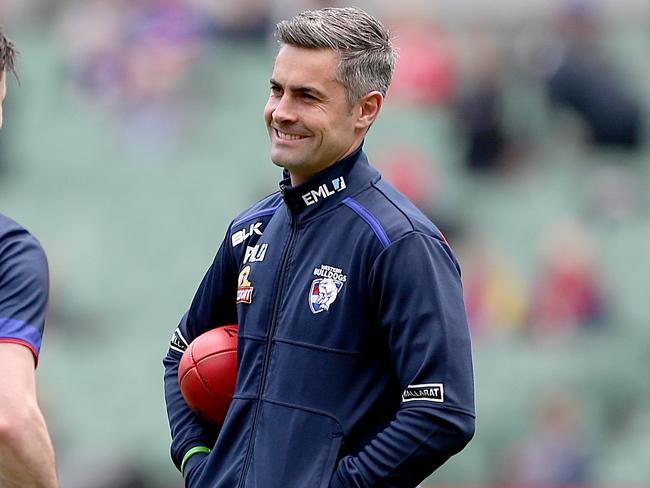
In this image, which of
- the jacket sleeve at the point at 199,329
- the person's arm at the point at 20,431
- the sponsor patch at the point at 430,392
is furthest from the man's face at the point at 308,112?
the person's arm at the point at 20,431

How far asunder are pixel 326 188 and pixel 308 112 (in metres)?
0.23

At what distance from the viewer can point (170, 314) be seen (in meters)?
11.9

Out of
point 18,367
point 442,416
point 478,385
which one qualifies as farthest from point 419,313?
point 478,385

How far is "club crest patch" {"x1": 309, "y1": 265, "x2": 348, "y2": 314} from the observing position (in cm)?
378

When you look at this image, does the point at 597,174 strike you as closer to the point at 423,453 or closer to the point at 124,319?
the point at 124,319

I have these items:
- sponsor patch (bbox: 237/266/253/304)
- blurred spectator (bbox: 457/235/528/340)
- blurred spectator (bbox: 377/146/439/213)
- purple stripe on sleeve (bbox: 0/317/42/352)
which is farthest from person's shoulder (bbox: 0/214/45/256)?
blurred spectator (bbox: 377/146/439/213)

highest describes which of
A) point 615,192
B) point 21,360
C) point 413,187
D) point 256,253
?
point 256,253

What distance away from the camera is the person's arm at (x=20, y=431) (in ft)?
10.9

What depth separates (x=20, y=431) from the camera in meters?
3.33

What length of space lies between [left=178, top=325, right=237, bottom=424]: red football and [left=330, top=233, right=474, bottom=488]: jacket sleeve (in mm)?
533

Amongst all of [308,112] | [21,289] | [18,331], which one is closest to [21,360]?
[18,331]

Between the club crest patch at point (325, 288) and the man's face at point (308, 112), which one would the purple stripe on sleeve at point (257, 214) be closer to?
the man's face at point (308, 112)

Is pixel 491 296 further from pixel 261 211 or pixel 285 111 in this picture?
pixel 285 111

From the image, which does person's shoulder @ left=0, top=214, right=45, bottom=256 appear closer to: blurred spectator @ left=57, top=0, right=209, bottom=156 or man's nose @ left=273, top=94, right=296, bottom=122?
man's nose @ left=273, top=94, right=296, bottom=122
